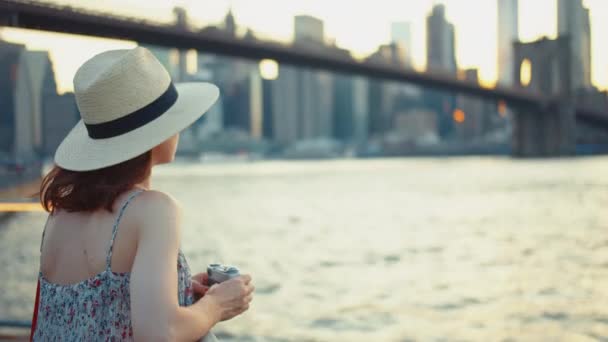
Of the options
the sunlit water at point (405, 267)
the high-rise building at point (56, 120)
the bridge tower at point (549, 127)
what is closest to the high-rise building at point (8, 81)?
the high-rise building at point (56, 120)

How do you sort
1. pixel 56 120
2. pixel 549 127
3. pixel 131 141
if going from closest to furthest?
pixel 131 141 → pixel 56 120 → pixel 549 127

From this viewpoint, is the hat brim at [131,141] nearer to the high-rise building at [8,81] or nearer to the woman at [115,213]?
the woman at [115,213]

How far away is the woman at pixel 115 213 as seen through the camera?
3.47 feet

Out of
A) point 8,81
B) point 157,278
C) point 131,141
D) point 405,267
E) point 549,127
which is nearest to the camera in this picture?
point 157,278

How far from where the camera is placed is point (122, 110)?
1.12m

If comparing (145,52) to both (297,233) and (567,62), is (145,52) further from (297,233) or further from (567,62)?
(567,62)

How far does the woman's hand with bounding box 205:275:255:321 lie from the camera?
1133 millimetres

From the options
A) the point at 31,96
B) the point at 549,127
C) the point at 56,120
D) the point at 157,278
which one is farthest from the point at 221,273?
the point at 549,127

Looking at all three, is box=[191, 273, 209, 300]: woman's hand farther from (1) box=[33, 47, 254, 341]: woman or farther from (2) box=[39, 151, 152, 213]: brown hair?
(2) box=[39, 151, 152, 213]: brown hair

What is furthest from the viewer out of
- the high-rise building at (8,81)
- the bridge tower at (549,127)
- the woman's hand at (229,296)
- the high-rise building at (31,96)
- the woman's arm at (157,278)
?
the bridge tower at (549,127)

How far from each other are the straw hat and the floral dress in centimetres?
9

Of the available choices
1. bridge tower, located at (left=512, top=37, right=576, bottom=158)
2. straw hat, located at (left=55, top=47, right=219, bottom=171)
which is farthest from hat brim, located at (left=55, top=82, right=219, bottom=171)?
bridge tower, located at (left=512, top=37, right=576, bottom=158)

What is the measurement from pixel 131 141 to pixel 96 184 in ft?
0.29

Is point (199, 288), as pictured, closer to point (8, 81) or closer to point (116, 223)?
point (116, 223)
